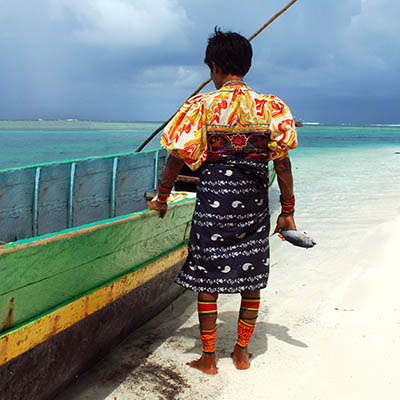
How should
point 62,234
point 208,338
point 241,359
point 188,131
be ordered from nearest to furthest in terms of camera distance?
point 62,234 < point 188,131 < point 208,338 < point 241,359

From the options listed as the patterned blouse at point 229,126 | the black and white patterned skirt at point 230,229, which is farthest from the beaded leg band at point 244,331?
the patterned blouse at point 229,126

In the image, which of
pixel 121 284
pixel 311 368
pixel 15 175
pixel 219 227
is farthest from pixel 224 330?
pixel 15 175

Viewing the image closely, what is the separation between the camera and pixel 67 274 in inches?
Result: 88.0

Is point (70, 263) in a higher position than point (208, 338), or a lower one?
higher

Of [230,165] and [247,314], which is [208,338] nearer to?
[247,314]

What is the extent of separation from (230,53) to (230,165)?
0.58 m

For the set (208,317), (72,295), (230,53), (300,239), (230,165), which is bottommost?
(208,317)

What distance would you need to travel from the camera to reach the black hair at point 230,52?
7.39 feet

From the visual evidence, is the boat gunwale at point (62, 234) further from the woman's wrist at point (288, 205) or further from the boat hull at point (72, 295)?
the woman's wrist at point (288, 205)

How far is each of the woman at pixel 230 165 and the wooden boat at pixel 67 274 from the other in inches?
18.7

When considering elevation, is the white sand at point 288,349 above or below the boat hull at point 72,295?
below

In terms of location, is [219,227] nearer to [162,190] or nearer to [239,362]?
[162,190]

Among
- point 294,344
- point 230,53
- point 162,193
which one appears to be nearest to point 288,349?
point 294,344

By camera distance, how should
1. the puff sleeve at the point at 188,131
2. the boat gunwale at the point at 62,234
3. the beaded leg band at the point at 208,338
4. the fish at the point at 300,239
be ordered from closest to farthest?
the boat gunwale at the point at 62,234 < the puff sleeve at the point at 188,131 < the fish at the point at 300,239 < the beaded leg band at the point at 208,338
